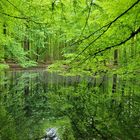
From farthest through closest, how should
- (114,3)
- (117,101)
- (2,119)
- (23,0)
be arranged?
(117,101), (114,3), (2,119), (23,0)

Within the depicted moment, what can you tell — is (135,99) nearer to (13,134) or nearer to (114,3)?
(114,3)

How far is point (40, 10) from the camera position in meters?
7.74

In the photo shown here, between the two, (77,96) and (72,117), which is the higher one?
(77,96)

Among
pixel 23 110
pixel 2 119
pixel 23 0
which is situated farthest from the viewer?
pixel 23 110

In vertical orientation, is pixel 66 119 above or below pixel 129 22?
below

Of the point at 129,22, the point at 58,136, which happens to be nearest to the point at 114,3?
the point at 129,22

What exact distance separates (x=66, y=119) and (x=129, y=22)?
3775 millimetres

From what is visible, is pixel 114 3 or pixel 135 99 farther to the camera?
pixel 135 99

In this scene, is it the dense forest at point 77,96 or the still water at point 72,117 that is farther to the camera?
the still water at point 72,117

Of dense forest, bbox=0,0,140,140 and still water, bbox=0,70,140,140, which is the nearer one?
dense forest, bbox=0,0,140,140

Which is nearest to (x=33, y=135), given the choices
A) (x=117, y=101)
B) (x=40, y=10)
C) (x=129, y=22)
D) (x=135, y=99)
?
(x=40, y=10)

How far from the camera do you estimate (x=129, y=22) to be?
10188 mm

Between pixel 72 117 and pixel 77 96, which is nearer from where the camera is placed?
pixel 72 117

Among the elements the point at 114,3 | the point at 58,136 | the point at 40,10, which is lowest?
the point at 58,136
